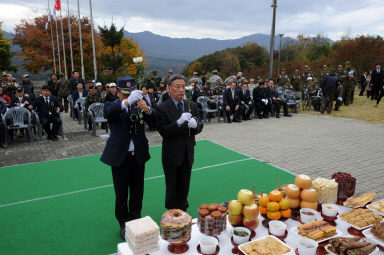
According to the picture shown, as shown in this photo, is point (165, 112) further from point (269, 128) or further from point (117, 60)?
point (117, 60)

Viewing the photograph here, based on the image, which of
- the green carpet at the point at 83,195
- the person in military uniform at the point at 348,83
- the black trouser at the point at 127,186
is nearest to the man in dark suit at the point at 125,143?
the black trouser at the point at 127,186

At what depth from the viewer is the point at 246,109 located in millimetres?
12703

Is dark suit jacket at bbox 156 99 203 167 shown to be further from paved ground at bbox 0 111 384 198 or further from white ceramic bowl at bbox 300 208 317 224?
paved ground at bbox 0 111 384 198

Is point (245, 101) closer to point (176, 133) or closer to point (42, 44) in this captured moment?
point (176, 133)

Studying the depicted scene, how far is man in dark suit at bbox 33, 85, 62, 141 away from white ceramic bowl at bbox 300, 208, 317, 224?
8808 millimetres

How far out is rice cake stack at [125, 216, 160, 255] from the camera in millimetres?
2121

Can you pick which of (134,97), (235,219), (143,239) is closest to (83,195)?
(134,97)

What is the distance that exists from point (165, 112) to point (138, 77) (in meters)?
0.90

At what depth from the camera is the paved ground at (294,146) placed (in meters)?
6.41

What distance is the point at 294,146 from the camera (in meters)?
8.30

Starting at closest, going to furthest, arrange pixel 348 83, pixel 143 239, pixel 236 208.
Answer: pixel 143 239 < pixel 236 208 < pixel 348 83

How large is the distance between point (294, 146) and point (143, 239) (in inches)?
279

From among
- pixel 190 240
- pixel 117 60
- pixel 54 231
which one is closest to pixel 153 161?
pixel 54 231

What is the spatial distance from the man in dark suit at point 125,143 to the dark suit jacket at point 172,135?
0.17 meters
